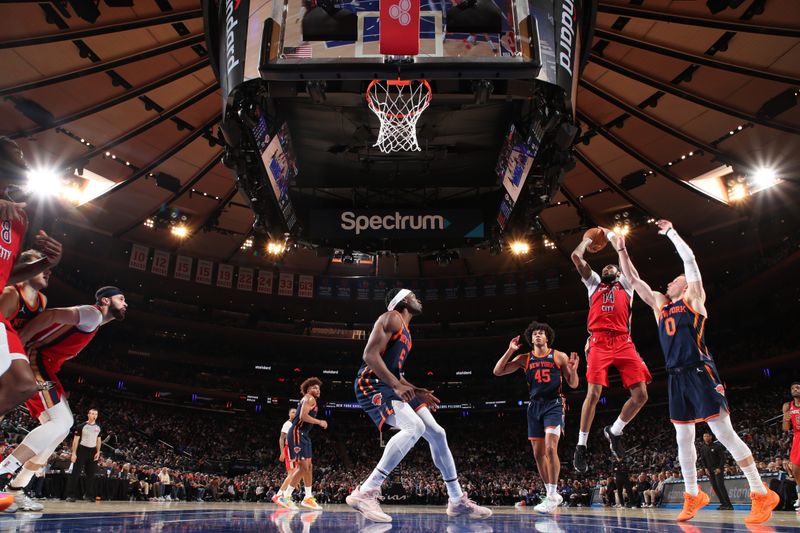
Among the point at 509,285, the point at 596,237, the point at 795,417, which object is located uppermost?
the point at 509,285

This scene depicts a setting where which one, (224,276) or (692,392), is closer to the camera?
(692,392)

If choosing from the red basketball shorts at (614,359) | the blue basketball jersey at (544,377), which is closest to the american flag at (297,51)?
the blue basketball jersey at (544,377)

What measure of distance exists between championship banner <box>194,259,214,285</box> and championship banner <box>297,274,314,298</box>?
4.95 meters

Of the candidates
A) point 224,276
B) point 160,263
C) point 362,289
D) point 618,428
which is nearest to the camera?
point 618,428

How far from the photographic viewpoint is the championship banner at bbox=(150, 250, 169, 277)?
28438mm

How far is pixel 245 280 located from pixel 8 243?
90.3ft

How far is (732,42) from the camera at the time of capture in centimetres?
1146

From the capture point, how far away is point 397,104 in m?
10.1

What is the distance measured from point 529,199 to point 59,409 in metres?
9.00

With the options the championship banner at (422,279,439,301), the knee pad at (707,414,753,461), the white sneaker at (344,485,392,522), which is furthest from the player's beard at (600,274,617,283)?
the championship banner at (422,279,439,301)

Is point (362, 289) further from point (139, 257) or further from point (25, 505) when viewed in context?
point (25, 505)

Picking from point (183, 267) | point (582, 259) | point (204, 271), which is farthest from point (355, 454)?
point (582, 259)

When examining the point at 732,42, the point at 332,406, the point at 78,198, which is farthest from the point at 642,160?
the point at 332,406

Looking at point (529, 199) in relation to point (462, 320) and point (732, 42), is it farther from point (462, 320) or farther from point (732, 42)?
point (462, 320)
